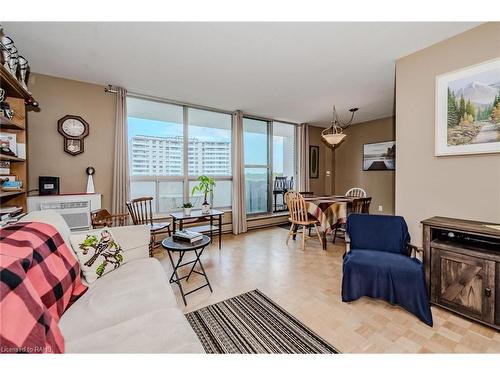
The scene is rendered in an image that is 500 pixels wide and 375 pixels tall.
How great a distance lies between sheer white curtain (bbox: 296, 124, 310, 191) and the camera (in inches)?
222

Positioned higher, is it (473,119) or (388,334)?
(473,119)

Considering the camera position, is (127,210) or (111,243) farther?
(127,210)

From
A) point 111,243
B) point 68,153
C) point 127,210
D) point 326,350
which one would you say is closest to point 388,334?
point 326,350

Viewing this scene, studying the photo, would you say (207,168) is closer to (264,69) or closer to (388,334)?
(264,69)

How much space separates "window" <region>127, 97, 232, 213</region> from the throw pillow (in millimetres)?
2109

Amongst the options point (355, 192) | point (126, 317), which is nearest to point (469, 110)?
point (126, 317)

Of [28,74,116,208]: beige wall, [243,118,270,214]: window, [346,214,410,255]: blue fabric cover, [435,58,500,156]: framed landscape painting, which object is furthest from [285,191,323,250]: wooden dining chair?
[28,74,116,208]: beige wall

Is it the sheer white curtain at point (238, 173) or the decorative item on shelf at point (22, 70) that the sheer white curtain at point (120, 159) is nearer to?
the decorative item on shelf at point (22, 70)

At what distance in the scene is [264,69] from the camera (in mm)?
2754

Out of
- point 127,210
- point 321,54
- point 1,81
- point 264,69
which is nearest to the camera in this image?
point 1,81

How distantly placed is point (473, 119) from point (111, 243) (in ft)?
10.7

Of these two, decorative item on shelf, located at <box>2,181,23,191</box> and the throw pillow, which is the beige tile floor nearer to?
the throw pillow

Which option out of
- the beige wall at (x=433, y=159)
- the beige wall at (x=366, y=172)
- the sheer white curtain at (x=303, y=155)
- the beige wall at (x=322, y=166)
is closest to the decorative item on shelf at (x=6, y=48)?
the beige wall at (x=433, y=159)

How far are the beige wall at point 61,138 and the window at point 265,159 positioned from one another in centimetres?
268
